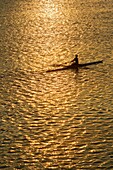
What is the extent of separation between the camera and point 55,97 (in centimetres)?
2166

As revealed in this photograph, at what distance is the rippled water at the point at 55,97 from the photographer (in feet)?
52.5

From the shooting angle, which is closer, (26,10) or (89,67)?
(89,67)

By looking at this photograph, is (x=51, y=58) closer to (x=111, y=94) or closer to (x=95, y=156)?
(x=111, y=94)

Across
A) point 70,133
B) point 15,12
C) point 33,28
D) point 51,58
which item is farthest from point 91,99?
point 15,12

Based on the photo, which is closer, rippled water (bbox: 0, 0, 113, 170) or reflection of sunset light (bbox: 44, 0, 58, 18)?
rippled water (bbox: 0, 0, 113, 170)

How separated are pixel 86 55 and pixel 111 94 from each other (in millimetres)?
7220

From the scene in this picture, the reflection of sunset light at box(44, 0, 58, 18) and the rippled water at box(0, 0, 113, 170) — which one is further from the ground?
the reflection of sunset light at box(44, 0, 58, 18)

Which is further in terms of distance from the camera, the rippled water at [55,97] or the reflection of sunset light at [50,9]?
the reflection of sunset light at [50,9]

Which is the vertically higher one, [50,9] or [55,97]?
[50,9]

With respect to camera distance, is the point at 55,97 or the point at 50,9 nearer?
the point at 55,97

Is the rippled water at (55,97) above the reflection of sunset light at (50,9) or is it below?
below

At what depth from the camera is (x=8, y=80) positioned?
24.1 metres

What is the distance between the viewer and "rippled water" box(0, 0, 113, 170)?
630 inches

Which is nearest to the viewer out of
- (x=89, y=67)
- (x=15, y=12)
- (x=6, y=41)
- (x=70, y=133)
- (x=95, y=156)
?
(x=95, y=156)
